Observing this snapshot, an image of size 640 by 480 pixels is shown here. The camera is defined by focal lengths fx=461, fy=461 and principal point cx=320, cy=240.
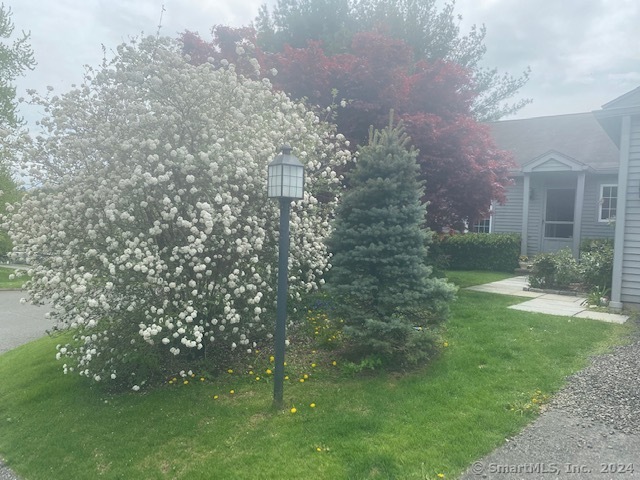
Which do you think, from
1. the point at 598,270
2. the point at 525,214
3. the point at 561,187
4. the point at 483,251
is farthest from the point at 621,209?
the point at 561,187

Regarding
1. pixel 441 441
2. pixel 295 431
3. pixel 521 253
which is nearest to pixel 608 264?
pixel 521 253

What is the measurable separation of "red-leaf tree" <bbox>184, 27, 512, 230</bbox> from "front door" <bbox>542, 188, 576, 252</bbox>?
6.24 meters

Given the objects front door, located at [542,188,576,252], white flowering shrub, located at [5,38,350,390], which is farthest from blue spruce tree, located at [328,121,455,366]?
front door, located at [542,188,576,252]

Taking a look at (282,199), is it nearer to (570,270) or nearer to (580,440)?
(580,440)

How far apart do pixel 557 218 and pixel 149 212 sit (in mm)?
13620

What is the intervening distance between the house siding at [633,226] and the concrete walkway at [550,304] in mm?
656

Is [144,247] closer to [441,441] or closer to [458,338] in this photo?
[441,441]

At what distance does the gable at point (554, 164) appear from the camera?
41.8 ft

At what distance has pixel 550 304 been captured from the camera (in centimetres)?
792

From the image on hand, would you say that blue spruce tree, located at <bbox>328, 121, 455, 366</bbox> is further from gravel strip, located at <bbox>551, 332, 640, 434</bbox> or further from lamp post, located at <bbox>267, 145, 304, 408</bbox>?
gravel strip, located at <bbox>551, 332, 640, 434</bbox>

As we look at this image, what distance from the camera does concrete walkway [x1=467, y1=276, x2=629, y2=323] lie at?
7004mm

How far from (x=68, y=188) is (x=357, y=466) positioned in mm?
3653

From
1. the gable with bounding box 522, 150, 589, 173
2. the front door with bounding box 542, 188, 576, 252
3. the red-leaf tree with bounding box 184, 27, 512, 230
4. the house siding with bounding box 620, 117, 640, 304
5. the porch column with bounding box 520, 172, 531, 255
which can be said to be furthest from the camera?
the front door with bounding box 542, 188, 576, 252

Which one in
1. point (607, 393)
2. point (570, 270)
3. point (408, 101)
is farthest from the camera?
point (570, 270)
